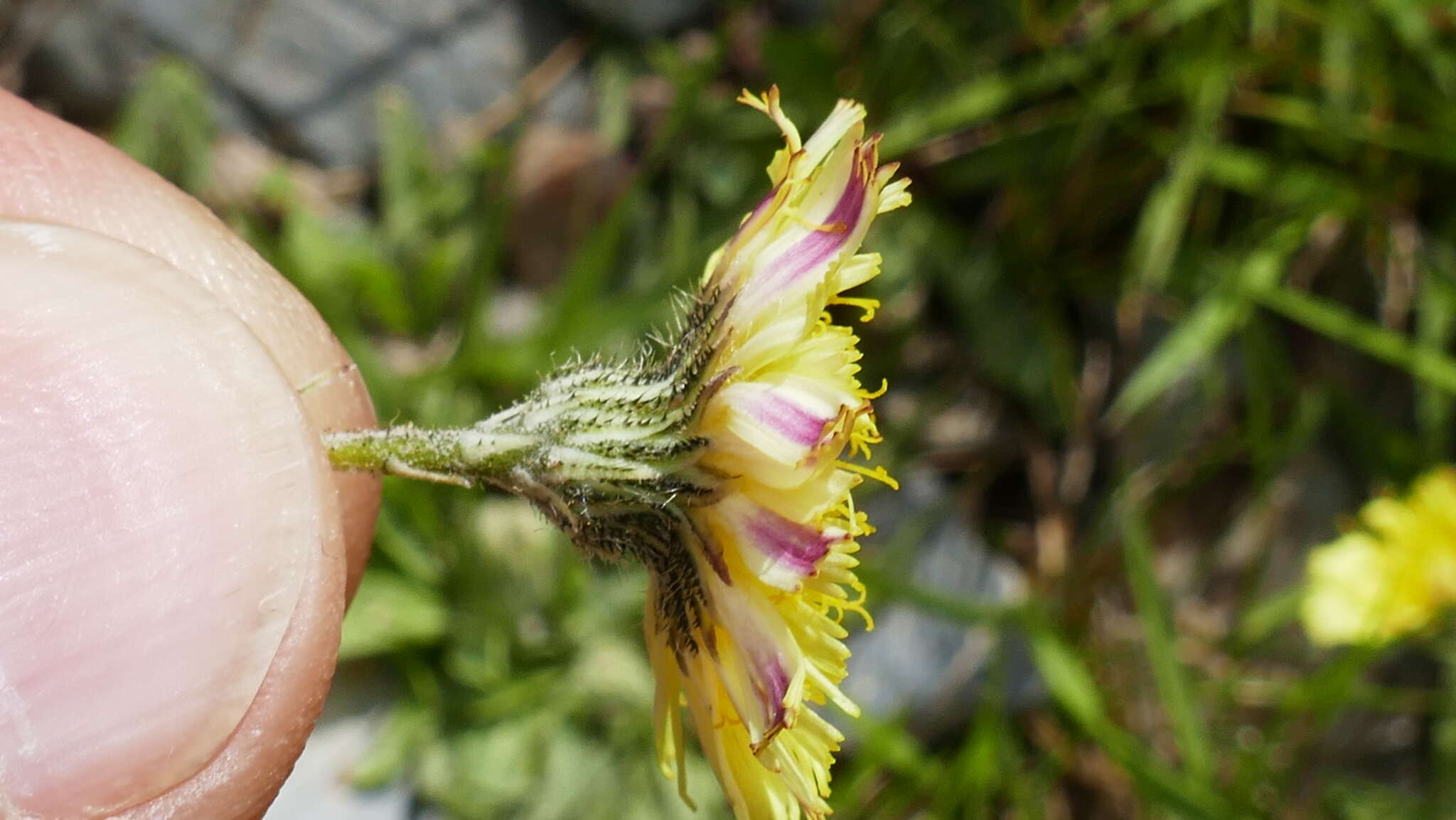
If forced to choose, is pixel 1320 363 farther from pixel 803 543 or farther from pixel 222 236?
pixel 222 236

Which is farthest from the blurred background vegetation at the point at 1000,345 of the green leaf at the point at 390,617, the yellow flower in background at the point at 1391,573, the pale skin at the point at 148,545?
the pale skin at the point at 148,545

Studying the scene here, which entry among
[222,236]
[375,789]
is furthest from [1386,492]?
[222,236]

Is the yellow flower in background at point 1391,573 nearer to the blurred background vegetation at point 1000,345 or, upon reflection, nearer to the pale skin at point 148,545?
the blurred background vegetation at point 1000,345

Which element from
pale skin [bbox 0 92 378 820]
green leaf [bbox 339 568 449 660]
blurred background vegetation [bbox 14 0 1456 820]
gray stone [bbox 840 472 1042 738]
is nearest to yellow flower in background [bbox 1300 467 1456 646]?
blurred background vegetation [bbox 14 0 1456 820]

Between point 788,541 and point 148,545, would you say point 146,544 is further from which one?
point 788,541

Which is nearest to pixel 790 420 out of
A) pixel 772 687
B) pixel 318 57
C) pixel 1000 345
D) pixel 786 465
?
pixel 786 465

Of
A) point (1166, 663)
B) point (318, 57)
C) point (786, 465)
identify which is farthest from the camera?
point (318, 57)
